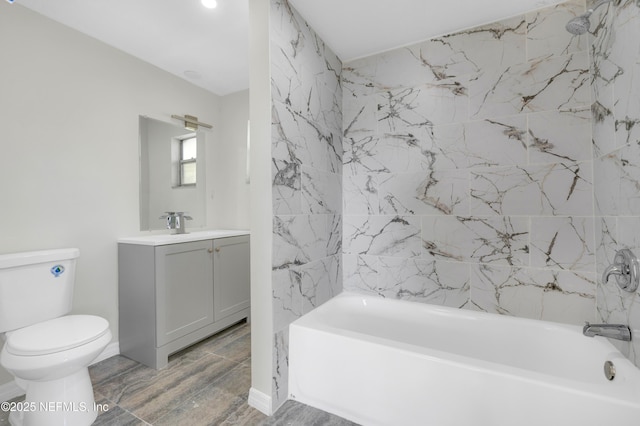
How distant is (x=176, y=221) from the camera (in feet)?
8.48

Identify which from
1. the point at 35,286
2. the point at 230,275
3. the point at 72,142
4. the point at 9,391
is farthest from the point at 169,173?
the point at 9,391

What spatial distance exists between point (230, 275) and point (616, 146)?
9.10ft

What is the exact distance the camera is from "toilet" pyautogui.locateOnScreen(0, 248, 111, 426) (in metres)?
1.32

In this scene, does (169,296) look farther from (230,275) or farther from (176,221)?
(176,221)

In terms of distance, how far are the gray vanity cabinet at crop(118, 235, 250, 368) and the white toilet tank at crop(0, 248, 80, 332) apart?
38cm

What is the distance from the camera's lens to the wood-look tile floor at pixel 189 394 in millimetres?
1495

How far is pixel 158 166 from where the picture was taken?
8.40 feet

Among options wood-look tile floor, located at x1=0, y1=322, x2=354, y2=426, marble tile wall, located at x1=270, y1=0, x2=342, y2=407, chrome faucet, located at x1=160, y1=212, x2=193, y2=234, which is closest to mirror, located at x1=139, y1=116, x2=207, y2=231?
chrome faucet, located at x1=160, y1=212, x2=193, y2=234

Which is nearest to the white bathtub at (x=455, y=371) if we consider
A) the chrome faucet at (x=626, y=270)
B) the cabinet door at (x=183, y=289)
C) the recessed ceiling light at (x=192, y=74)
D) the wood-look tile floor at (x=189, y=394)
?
the wood-look tile floor at (x=189, y=394)

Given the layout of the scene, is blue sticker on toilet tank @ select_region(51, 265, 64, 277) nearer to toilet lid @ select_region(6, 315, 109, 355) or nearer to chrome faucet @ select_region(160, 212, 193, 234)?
toilet lid @ select_region(6, 315, 109, 355)

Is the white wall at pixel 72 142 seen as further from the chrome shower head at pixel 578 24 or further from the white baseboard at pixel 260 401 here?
the chrome shower head at pixel 578 24

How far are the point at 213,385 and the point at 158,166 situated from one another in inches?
75.5

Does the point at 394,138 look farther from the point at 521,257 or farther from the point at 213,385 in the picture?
the point at 213,385

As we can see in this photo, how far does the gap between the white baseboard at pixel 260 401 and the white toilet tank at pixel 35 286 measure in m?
1.34
